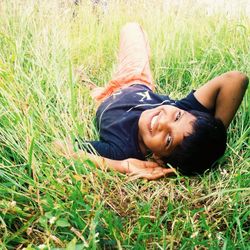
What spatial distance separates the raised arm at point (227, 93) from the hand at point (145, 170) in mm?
407

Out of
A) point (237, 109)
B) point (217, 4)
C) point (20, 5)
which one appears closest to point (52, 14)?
point (20, 5)

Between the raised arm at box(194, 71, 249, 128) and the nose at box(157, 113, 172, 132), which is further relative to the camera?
the raised arm at box(194, 71, 249, 128)

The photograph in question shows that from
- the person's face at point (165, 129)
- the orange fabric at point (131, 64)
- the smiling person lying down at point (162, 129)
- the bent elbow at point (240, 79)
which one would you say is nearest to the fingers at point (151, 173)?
the smiling person lying down at point (162, 129)

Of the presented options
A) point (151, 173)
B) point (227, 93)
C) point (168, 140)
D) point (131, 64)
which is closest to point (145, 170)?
point (151, 173)

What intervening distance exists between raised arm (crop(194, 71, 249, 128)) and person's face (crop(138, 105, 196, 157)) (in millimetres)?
185

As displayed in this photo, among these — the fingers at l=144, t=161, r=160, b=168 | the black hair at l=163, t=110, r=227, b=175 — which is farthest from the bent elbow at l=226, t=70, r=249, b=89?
the fingers at l=144, t=161, r=160, b=168

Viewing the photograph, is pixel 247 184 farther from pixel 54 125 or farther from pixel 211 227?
pixel 54 125

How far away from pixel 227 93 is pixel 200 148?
13.7 inches

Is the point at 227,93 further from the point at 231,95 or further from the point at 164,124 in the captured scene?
the point at 164,124

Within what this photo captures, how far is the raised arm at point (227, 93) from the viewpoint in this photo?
172cm

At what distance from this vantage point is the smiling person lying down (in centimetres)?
154

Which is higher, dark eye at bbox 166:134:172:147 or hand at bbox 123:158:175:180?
dark eye at bbox 166:134:172:147

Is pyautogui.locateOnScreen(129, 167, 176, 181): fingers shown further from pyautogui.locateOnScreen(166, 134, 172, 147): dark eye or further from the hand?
pyautogui.locateOnScreen(166, 134, 172, 147): dark eye

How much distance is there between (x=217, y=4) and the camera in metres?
2.66
